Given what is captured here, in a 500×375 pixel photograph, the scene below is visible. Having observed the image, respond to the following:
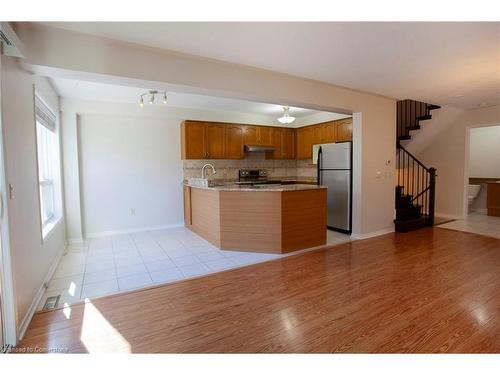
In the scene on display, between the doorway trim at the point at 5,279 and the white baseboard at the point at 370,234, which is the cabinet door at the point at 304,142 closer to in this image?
the white baseboard at the point at 370,234

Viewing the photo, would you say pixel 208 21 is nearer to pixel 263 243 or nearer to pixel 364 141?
pixel 263 243

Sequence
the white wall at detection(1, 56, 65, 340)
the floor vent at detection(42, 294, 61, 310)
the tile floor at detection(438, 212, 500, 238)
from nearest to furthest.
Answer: the white wall at detection(1, 56, 65, 340) → the floor vent at detection(42, 294, 61, 310) → the tile floor at detection(438, 212, 500, 238)

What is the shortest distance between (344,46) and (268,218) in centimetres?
Answer: 231

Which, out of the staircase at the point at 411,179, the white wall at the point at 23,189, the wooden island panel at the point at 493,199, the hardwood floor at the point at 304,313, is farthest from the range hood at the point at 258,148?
the wooden island panel at the point at 493,199

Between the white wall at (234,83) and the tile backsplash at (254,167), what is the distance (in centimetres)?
210

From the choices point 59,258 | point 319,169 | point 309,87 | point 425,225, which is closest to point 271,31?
point 309,87

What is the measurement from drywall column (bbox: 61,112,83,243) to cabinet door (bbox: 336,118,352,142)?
4976 millimetres

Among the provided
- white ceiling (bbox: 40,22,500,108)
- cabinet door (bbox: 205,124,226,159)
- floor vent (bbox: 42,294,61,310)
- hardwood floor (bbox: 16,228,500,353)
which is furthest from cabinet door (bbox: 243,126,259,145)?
floor vent (bbox: 42,294,61,310)

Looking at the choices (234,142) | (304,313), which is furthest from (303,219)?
(234,142)

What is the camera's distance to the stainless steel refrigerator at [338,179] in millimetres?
4852

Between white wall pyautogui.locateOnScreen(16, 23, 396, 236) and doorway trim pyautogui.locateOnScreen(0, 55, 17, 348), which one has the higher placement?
white wall pyautogui.locateOnScreen(16, 23, 396, 236)

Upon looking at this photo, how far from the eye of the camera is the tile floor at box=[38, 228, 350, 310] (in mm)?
2836

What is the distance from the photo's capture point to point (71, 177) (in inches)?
180

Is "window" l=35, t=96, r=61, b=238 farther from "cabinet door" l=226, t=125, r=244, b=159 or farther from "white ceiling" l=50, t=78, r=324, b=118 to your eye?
"cabinet door" l=226, t=125, r=244, b=159
